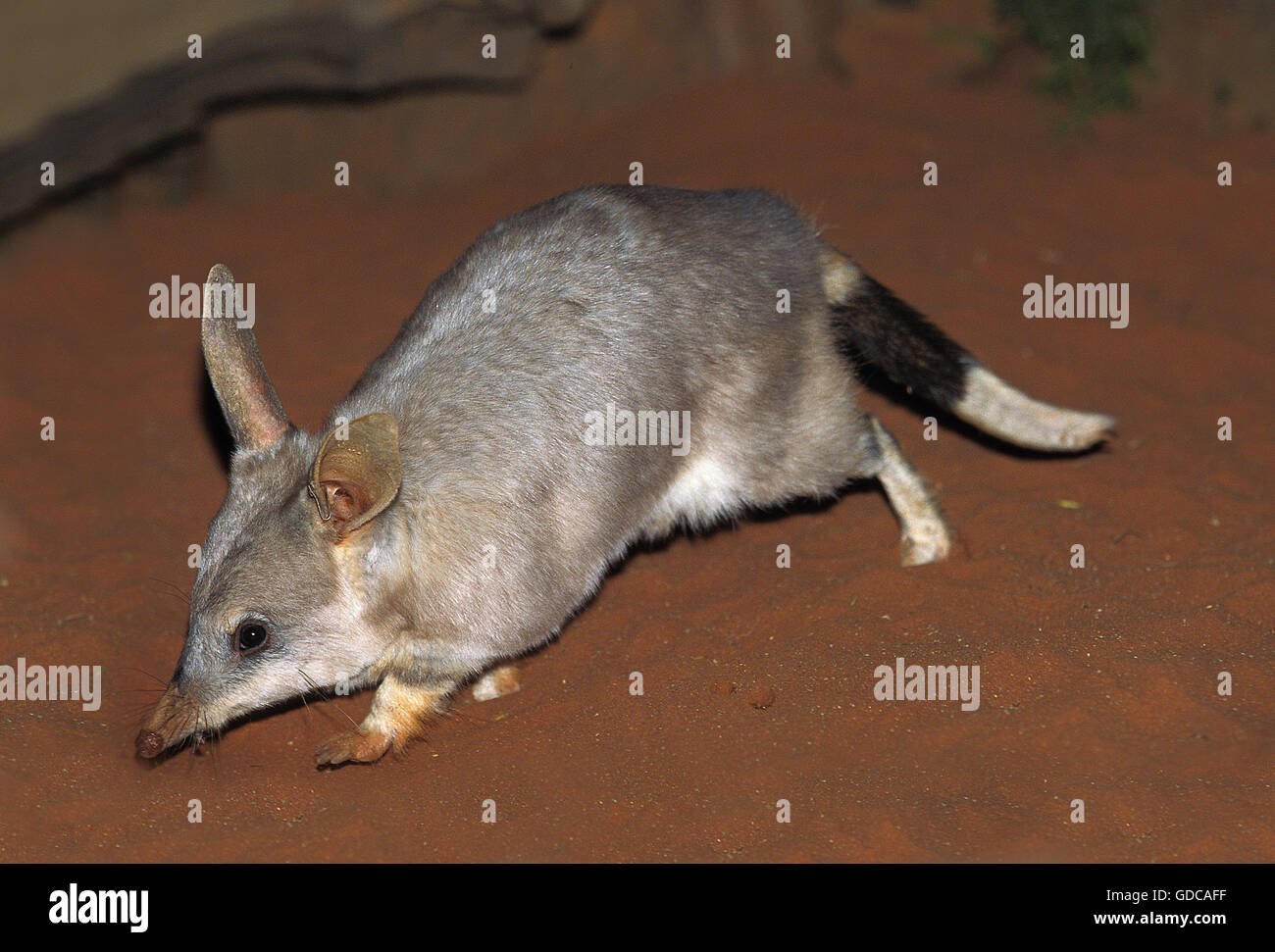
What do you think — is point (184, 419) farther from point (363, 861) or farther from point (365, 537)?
point (363, 861)

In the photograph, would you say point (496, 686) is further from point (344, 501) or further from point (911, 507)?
point (911, 507)

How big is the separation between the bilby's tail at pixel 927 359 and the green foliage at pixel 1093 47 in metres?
5.24

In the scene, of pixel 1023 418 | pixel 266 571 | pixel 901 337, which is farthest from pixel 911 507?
pixel 266 571

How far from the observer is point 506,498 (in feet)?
16.3

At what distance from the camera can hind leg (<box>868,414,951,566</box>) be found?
6.04 metres

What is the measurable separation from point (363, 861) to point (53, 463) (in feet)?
12.3

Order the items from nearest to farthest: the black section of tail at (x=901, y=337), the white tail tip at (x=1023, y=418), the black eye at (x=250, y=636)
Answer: the black eye at (x=250, y=636), the white tail tip at (x=1023, y=418), the black section of tail at (x=901, y=337)

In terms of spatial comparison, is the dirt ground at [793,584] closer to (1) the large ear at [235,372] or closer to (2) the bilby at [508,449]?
(2) the bilby at [508,449]

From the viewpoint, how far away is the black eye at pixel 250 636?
4812 mm

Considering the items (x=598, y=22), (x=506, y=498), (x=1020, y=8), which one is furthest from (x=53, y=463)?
(x=1020, y=8)

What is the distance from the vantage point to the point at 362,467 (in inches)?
178

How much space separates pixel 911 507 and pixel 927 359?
2.23 ft

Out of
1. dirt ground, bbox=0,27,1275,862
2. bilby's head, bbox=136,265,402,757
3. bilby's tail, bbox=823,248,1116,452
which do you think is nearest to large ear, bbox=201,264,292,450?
bilby's head, bbox=136,265,402,757

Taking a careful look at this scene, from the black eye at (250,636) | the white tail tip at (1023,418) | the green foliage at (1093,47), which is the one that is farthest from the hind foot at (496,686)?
the green foliage at (1093,47)
